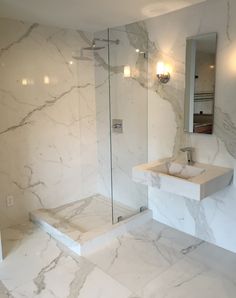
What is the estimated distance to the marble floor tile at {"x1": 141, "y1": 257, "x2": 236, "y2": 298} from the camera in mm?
1994

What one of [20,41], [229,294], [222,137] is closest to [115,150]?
[222,137]

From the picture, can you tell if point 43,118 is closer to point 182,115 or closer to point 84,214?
point 84,214

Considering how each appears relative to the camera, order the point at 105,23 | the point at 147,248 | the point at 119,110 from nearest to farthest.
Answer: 1. the point at 147,248
2. the point at 105,23
3. the point at 119,110

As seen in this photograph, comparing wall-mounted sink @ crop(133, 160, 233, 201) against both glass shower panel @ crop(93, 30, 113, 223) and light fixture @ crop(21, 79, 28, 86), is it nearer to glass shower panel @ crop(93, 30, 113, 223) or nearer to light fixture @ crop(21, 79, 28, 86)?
glass shower panel @ crop(93, 30, 113, 223)

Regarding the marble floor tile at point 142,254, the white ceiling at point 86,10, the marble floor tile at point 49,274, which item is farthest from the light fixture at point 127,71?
the marble floor tile at point 49,274

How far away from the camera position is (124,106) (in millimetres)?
3174

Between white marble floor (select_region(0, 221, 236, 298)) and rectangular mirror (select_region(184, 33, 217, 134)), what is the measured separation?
1.15m

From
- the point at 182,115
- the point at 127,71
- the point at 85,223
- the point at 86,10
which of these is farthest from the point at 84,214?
the point at 86,10

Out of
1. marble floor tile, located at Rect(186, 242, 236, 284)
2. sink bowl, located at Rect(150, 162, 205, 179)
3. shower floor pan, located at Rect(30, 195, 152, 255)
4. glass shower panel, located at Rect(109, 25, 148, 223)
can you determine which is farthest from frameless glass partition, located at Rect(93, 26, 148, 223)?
marble floor tile, located at Rect(186, 242, 236, 284)

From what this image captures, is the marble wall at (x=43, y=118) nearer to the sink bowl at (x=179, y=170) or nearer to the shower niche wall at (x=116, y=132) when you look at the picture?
the shower niche wall at (x=116, y=132)

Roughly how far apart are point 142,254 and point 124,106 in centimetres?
163

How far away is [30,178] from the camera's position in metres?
3.14

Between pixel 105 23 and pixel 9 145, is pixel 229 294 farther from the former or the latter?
pixel 105 23

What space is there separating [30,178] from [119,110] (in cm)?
131
